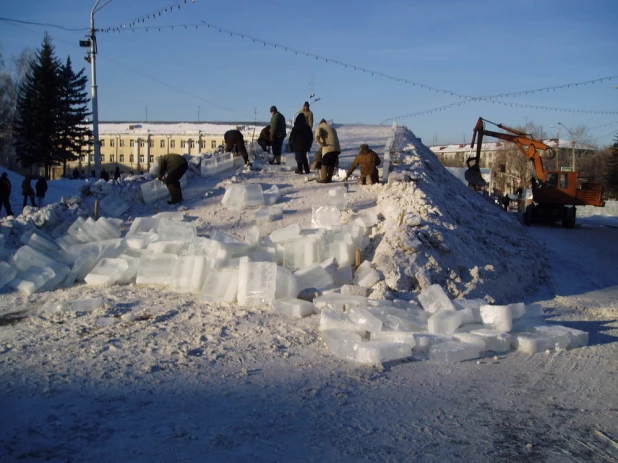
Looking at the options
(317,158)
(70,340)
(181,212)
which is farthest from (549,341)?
(317,158)

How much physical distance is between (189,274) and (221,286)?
0.70m

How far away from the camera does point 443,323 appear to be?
700 centimetres

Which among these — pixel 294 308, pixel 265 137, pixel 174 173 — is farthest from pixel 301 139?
pixel 294 308

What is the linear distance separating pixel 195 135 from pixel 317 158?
204 feet

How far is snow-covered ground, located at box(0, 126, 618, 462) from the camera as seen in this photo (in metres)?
4.33

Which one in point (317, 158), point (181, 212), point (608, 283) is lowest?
point (608, 283)

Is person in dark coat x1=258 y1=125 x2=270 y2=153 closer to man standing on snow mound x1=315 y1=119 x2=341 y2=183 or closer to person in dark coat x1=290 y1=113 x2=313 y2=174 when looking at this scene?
person in dark coat x1=290 y1=113 x2=313 y2=174

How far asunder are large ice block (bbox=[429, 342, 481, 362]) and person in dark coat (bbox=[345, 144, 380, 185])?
22.8 feet

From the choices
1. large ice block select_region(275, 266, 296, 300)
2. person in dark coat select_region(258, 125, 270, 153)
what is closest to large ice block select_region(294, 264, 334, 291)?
large ice block select_region(275, 266, 296, 300)

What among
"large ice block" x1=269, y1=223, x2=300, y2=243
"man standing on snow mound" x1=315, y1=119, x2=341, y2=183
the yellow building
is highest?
the yellow building

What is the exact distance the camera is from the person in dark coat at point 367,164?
12930 mm

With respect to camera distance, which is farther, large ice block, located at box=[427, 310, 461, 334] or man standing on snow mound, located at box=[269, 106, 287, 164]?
man standing on snow mound, located at box=[269, 106, 287, 164]

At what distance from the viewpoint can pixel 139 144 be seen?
2982 inches

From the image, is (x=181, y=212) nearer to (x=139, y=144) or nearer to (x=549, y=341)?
(x=549, y=341)
